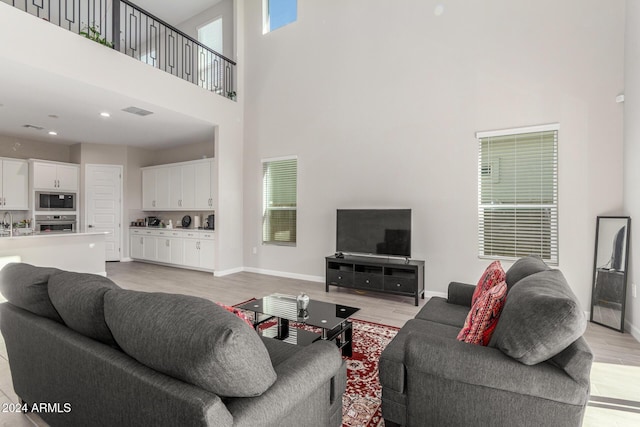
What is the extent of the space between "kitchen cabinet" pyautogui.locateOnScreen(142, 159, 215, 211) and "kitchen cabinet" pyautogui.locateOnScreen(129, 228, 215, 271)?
0.62 m

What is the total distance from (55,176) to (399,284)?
24.5 feet

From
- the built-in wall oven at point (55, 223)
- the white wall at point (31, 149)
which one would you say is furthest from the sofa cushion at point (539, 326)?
the white wall at point (31, 149)

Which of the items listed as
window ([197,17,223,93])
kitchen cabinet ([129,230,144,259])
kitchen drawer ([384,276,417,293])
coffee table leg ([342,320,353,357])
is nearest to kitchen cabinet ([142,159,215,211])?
kitchen cabinet ([129,230,144,259])

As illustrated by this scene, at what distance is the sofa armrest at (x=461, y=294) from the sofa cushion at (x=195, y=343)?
6.70 feet

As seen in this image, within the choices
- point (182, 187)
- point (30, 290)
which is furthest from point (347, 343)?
point (182, 187)

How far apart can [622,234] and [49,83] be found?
21.9ft

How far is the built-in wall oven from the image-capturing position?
6645 millimetres

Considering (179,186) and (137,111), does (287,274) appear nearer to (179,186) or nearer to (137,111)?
(179,186)

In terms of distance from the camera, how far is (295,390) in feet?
3.83

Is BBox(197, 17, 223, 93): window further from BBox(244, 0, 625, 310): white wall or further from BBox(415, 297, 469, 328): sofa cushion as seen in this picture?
BBox(415, 297, 469, 328): sofa cushion

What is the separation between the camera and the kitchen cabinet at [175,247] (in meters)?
6.07

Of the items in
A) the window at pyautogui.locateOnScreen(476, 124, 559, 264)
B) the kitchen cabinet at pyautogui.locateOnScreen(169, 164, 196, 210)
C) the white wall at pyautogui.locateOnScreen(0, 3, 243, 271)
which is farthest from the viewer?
the kitchen cabinet at pyautogui.locateOnScreen(169, 164, 196, 210)

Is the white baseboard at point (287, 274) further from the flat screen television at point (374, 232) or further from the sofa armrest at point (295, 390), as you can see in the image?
the sofa armrest at point (295, 390)

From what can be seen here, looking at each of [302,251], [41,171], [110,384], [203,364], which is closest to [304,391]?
[203,364]
